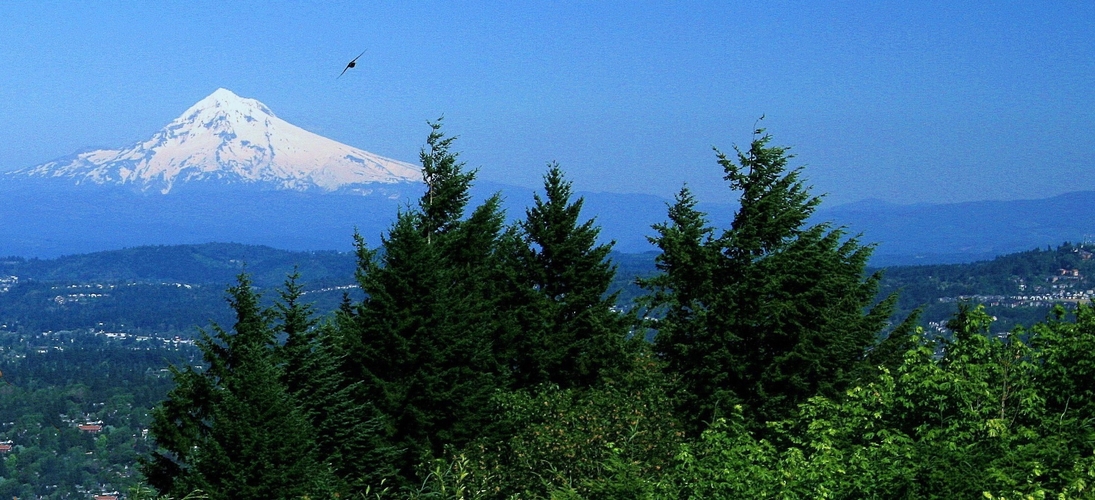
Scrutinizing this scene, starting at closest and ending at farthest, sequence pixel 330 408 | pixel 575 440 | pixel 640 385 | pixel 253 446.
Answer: pixel 575 440
pixel 253 446
pixel 330 408
pixel 640 385

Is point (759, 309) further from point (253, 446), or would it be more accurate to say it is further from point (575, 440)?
point (253, 446)

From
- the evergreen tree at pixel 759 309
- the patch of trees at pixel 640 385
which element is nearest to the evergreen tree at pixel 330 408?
the patch of trees at pixel 640 385

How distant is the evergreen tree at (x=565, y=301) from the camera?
2087 inches

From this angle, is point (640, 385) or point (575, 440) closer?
point (575, 440)

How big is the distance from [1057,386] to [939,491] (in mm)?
5707

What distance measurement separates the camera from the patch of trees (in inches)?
835

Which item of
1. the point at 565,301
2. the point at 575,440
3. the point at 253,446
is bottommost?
the point at 253,446

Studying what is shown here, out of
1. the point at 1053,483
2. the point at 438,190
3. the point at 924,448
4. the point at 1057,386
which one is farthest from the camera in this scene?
the point at 438,190

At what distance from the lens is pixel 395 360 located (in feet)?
147

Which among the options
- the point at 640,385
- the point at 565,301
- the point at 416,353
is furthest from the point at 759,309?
the point at 565,301

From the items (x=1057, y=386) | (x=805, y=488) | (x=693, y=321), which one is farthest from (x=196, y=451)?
(x=1057, y=386)

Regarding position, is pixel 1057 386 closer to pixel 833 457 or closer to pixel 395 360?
pixel 833 457

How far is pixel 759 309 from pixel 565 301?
741 inches

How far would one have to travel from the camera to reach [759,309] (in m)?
37.4
